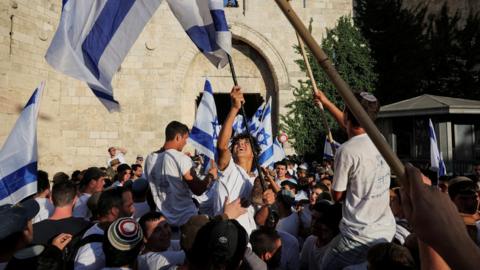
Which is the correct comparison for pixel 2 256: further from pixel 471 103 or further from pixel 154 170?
pixel 471 103

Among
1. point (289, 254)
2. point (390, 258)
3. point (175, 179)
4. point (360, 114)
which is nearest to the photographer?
point (360, 114)

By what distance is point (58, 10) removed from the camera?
15.3 m

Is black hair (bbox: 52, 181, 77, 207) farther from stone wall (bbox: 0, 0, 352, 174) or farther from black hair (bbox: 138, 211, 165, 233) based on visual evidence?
stone wall (bbox: 0, 0, 352, 174)

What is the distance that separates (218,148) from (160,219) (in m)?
0.74

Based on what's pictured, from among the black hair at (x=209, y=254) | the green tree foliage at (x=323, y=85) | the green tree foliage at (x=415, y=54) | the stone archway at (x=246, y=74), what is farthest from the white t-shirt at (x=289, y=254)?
the green tree foliage at (x=415, y=54)

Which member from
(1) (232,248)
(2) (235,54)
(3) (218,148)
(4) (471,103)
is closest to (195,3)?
(3) (218,148)

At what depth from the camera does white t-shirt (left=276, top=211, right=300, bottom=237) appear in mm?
4195

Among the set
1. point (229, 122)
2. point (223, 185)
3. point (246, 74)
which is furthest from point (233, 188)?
point (246, 74)

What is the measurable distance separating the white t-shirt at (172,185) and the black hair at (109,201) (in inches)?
24.4

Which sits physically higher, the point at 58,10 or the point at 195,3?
the point at 58,10

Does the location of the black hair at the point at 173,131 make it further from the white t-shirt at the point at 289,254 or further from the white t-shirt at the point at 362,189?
the white t-shirt at the point at 362,189

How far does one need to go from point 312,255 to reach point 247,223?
1.98 ft

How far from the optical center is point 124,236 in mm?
2355

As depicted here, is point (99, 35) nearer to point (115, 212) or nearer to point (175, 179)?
point (115, 212)
